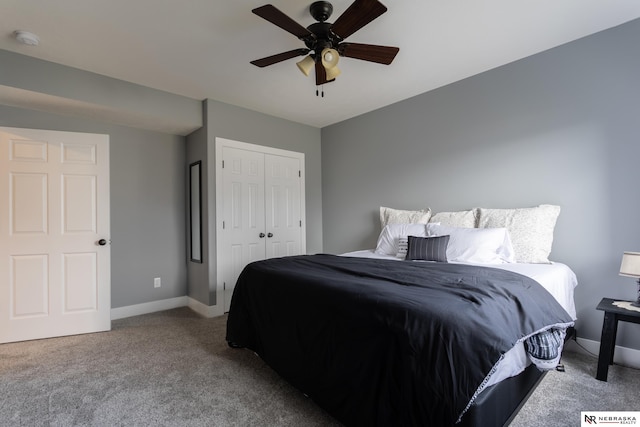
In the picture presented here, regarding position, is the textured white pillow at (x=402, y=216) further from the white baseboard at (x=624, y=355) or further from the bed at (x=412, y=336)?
the white baseboard at (x=624, y=355)

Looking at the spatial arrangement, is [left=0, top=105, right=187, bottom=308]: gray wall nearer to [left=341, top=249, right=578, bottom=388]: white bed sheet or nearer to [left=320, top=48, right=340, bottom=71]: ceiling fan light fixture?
[left=320, top=48, right=340, bottom=71]: ceiling fan light fixture

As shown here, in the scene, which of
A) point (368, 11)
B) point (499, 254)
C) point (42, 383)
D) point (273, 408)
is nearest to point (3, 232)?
point (42, 383)

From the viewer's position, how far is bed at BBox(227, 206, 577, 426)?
1.20 m

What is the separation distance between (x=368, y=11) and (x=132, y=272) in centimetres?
370

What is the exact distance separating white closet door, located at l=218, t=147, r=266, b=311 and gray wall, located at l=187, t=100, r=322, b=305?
154mm

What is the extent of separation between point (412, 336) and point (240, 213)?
120 inches

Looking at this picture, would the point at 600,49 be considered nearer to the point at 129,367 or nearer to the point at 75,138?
the point at 129,367

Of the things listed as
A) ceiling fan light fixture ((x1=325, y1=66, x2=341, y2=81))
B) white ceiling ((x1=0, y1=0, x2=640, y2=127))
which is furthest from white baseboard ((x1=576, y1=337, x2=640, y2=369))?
ceiling fan light fixture ((x1=325, y1=66, x2=341, y2=81))

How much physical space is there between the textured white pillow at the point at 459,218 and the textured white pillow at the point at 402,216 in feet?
0.59

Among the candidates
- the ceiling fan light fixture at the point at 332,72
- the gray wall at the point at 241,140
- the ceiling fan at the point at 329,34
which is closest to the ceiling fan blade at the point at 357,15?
the ceiling fan at the point at 329,34

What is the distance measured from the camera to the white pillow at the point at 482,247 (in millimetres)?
2498

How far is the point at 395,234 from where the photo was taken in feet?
10.6

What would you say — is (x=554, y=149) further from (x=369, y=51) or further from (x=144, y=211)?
(x=144, y=211)

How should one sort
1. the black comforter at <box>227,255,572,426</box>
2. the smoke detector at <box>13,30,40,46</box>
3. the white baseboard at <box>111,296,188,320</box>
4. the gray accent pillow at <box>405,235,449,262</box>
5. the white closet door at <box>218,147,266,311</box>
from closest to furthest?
the black comforter at <box>227,255,572,426</box> → the smoke detector at <box>13,30,40,46</box> → the gray accent pillow at <box>405,235,449,262</box> → the white baseboard at <box>111,296,188,320</box> → the white closet door at <box>218,147,266,311</box>
